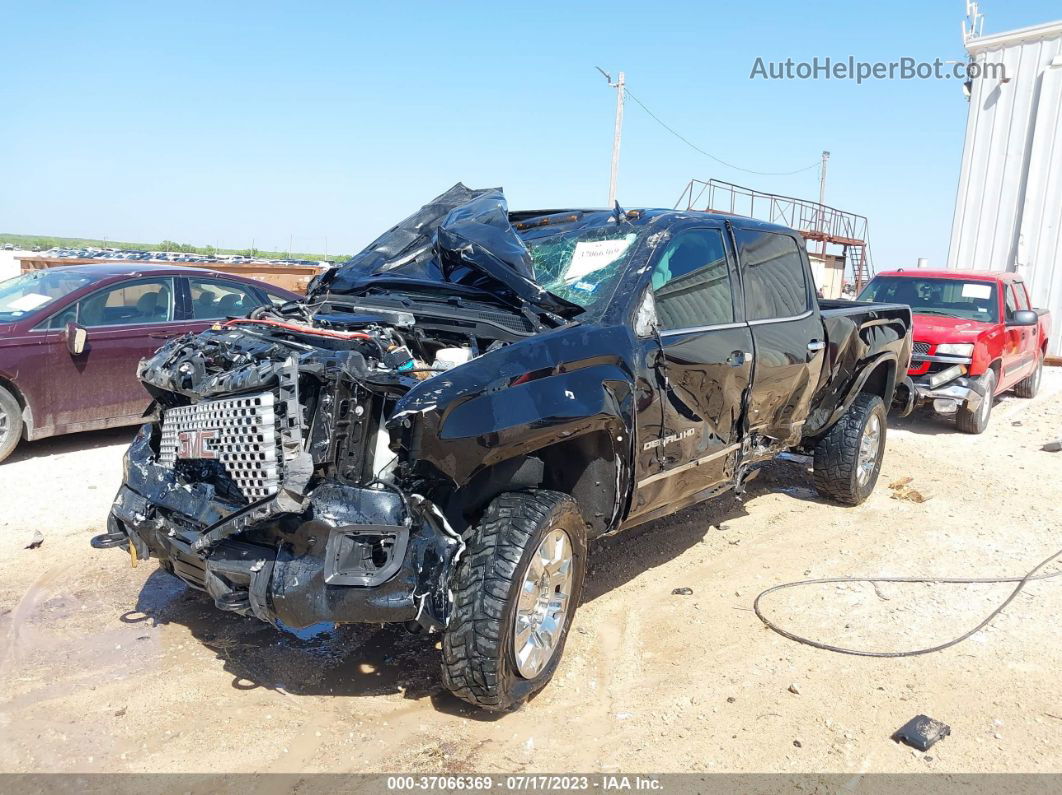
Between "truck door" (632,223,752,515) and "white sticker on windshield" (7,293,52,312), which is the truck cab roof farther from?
"white sticker on windshield" (7,293,52,312)

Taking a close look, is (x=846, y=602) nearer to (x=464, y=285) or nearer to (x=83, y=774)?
(x=464, y=285)

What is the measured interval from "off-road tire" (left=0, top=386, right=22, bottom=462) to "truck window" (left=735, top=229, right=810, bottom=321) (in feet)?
19.2

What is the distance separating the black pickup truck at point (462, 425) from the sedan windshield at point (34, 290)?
12.2 feet

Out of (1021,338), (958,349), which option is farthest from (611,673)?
(1021,338)

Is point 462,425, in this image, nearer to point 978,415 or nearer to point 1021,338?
point 978,415

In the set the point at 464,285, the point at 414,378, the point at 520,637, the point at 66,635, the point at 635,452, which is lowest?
the point at 66,635

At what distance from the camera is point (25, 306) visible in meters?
7.18

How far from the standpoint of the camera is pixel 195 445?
3447 mm

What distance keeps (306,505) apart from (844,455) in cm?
452

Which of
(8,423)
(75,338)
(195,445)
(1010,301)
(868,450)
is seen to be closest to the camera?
(195,445)

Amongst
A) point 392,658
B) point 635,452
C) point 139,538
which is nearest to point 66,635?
point 139,538

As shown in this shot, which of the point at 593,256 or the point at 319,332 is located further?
the point at 593,256

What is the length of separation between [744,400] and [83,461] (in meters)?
5.49

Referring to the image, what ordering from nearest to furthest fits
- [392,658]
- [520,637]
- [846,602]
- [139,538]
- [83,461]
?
[520,637], [139,538], [392,658], [846,602], [83,461]
